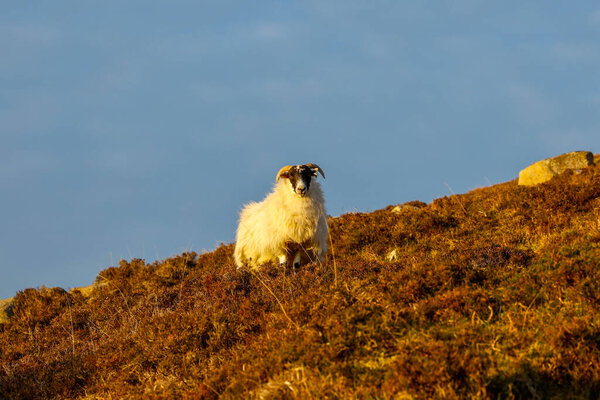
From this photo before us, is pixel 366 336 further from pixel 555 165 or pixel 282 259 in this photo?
pixel 555 165

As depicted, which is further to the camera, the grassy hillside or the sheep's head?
the sheep's head

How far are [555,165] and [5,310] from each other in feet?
74.7

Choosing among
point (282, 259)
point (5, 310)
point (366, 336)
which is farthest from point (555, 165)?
point (5, 310)

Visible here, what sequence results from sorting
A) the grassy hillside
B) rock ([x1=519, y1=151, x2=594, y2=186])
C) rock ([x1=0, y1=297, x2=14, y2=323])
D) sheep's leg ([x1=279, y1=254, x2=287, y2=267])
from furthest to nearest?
rock ([x1=519, y1=151, x2=594, y2=186])
rock ([x1=0, y1=297, x2=14, y2=323])
sheep's leg ([x1=279, y1=254, x2=287, y2=267])
the grassy hillside

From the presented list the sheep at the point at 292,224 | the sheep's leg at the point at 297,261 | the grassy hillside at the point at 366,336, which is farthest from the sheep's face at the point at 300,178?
the grassy hillside at the point at 366,336

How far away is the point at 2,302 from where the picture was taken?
16.3 m

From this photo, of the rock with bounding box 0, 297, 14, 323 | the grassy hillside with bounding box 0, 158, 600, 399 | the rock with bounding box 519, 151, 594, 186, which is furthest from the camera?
the rock with bounding box 519, 151, 594, 186

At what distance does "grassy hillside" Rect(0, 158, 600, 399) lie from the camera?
4.86 m

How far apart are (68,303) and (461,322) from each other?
12466mm

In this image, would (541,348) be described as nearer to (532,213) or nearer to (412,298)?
(412,298)

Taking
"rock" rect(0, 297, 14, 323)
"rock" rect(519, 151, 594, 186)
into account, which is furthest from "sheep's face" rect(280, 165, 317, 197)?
"rock" rect(519, 151, 594, 186)

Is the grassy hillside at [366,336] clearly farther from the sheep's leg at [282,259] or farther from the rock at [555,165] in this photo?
the rock at [555,165]

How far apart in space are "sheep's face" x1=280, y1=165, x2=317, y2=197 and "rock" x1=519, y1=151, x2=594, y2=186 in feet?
52.6

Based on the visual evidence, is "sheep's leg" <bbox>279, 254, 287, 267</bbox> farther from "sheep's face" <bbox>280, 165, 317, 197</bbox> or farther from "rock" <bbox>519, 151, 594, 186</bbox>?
"rock" <bbox>519, 151, 594, 186</bbox>
